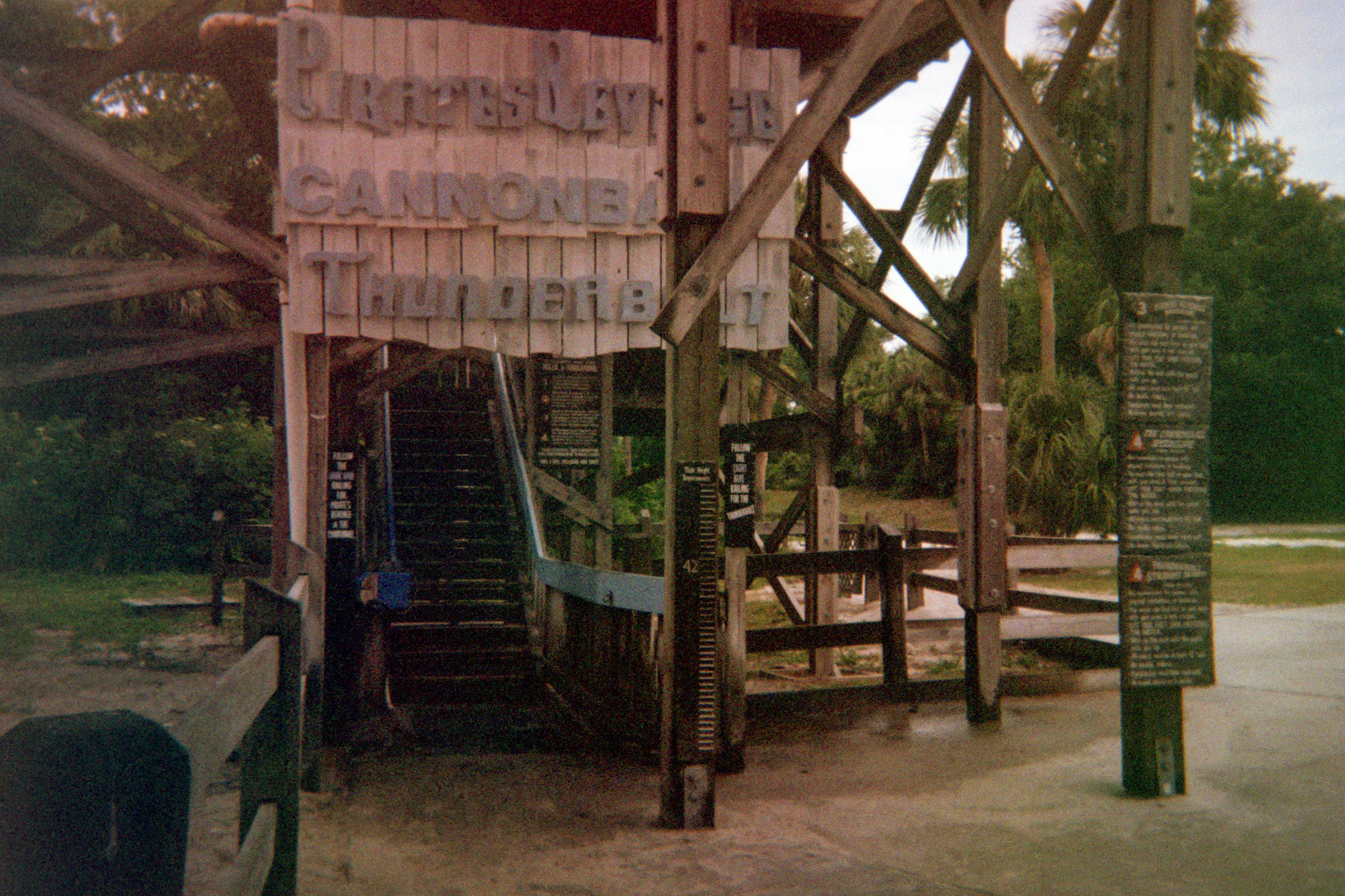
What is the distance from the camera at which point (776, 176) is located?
5.18 meters

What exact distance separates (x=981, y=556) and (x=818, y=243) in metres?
2.75

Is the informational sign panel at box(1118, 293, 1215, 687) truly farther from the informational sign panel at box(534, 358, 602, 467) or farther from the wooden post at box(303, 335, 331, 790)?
the informational sign panel at box(534, 358, 602, 467)

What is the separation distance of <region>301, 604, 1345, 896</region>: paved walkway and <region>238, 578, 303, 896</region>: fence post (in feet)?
3.25

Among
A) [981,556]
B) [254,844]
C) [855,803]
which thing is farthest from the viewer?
[981,556]

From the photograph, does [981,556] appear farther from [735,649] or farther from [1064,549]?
[735,649]

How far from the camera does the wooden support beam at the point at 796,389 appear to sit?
8.84 meters

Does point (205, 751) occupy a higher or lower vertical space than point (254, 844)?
higher

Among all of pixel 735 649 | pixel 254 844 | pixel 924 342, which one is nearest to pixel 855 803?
pixel 735 649

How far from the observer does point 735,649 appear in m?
6.26

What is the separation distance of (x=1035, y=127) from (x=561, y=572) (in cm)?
457

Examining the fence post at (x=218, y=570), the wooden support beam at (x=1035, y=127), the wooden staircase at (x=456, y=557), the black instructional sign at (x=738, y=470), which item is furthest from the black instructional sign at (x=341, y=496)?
the wooden support beam at (x=1035, y=127)

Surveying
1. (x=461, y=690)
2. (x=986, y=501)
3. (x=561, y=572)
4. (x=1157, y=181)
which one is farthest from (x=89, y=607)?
(x=1157, y=181)

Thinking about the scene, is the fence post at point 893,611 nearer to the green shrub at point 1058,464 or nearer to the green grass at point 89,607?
the green grass at point 89,607

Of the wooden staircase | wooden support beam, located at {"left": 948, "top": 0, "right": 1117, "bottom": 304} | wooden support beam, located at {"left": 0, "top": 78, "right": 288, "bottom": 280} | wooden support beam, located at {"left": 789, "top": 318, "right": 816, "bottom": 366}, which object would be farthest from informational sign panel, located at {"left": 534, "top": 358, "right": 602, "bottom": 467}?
wooden support beam, located at {"left": 948, "top": 0, "right": 1117, "bottom": 304}
